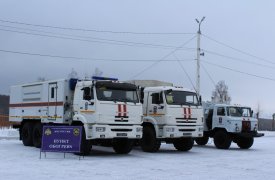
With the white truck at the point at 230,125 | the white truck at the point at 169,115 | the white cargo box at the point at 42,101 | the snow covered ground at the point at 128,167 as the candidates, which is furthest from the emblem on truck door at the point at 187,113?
the white cargo box at the point at 42,101

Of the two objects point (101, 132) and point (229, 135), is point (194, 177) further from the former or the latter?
point (229, 135)

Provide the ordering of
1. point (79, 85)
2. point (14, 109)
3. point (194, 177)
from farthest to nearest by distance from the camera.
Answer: point (14, 109), point (79, 85), point (194, 177)

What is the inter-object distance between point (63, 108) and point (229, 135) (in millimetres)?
9026

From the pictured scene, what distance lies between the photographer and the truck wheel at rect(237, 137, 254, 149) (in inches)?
938

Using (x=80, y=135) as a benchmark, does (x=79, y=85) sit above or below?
above

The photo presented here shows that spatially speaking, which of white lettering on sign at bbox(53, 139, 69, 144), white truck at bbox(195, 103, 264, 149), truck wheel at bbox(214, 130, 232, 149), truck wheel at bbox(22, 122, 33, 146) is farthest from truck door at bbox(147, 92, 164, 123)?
truck wheel at bbox(22, 122, 33, 146)

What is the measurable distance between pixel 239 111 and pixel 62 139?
35.2 feet

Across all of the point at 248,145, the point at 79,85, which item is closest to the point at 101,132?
the point at 79,85

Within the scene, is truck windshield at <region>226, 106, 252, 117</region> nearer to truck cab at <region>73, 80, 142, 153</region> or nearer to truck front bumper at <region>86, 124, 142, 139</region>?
truck cab at <region>73, 80, 142, 153</region>

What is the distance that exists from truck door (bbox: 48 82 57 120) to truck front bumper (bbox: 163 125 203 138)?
4674 mm

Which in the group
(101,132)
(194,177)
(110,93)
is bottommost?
(194,177)

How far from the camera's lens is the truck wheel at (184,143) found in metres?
20.9

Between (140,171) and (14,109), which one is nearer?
(140,171)

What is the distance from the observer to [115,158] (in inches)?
668
